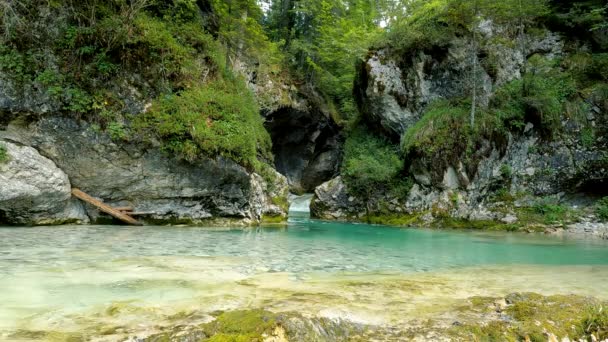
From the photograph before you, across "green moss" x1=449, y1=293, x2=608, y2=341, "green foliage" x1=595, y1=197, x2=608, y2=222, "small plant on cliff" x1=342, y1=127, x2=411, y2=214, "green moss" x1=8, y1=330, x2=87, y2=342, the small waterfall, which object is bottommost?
the small waterfall

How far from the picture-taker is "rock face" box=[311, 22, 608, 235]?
15172 mm

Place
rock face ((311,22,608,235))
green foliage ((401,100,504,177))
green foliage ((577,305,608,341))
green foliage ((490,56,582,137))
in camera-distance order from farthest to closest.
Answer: green foliage ((401,100,504,177)) → green foliage ((490,56,582,137)) → rock face ((311,22,608,235)) → green foliage ((577,305,608,341))

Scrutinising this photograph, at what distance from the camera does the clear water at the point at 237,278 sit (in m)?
3.05

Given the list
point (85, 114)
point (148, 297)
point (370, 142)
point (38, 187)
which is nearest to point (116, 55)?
point (85, 114)

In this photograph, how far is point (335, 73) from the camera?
1129 inches

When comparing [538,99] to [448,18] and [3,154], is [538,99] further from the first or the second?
[3,154]

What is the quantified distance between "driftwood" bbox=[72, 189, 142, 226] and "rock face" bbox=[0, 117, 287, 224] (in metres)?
0.25

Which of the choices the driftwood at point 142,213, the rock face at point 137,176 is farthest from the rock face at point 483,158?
the driftwood at point 142,213

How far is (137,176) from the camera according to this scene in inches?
437

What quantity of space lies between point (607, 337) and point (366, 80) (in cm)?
1842

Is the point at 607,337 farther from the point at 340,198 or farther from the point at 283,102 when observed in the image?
the point at 283,102

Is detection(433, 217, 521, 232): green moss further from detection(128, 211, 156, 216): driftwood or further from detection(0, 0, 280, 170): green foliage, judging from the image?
detection(128, 211, 156, 216): driftwood

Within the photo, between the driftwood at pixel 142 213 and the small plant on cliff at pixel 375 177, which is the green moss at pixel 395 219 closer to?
the small plant on cliff at pixel 375 177

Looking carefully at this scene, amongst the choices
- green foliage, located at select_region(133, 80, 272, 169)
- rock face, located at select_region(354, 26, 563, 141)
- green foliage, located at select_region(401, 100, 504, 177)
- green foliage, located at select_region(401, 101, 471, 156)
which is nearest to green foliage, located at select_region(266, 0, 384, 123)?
rock face, located at select_region(354, 26, 563, 141)
